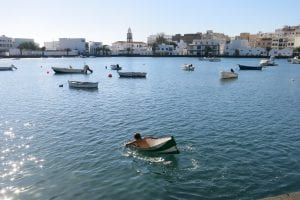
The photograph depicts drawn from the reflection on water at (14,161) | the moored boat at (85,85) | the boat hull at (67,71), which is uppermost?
the boat hull at (67,71)

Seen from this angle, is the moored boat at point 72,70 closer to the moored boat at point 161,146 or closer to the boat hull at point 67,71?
the boat hull at point 67,71

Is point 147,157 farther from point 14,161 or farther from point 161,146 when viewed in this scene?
point 14,161

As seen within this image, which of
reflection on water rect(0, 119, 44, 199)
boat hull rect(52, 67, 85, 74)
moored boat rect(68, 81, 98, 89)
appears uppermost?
boat hull rect(52, 67, 85, 74)

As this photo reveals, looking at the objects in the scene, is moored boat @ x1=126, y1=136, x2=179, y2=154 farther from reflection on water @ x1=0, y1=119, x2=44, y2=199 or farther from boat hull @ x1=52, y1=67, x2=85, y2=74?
boat hull @ x1=52, y1=67, x2=85, y2=74

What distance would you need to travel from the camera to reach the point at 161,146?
2097 cm

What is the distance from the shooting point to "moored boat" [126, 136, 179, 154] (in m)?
20.8

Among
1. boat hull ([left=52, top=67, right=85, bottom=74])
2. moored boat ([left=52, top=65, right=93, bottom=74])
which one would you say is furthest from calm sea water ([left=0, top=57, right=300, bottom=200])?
boat hull ([left=52, top=67, right=85, bottom=74])

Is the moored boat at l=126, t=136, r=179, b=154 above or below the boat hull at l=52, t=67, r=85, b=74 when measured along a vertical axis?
below

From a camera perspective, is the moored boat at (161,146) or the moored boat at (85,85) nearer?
the moored boat at (161,146)

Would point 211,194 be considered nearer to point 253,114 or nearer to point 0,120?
point 253,114

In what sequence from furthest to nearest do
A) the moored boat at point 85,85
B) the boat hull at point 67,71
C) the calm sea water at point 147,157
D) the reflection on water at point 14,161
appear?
the boat hull at point 67,71 < the moored boat at point 85,85 < the reflection on water at point 14,161 < the calm sea water at point 147,157

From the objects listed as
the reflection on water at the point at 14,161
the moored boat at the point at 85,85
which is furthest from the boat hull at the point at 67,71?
the reflection on water at the point at 14,161

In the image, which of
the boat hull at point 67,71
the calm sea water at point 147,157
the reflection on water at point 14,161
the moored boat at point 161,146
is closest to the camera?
the calm sea water at point 147,157

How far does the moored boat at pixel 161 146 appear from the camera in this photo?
68.2 ft
